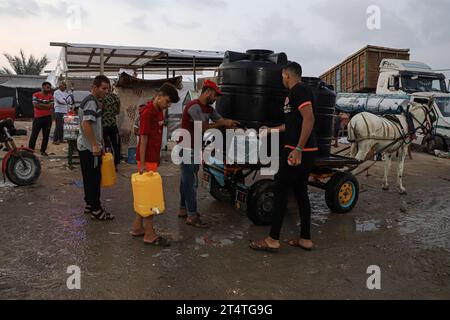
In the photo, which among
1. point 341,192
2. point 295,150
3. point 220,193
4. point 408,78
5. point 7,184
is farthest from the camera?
point 408,78

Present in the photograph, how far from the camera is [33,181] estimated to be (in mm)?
6914

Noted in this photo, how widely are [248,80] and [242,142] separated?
2.79 feet

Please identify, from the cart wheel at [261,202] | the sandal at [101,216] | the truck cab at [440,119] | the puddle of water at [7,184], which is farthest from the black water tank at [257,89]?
the truck cab at [440,119]

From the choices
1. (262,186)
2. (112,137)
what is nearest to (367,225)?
(262,186)

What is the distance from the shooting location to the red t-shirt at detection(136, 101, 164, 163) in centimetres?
426

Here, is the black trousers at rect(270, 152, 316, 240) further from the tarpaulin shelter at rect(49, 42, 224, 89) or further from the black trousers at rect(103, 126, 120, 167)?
the tarpaulin shelter at rect(49, 42, 224, 89)

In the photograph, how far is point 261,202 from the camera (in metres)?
5.05

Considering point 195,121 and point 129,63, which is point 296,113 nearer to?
point 195,121

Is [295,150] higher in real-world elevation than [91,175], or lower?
higher

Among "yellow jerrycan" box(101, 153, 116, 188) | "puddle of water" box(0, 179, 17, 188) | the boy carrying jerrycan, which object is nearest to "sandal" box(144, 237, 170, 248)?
the boy carrying jerrycan

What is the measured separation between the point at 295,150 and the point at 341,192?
2.18 meters

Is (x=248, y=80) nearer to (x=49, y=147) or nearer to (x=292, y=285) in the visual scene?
(x=292, y=285)

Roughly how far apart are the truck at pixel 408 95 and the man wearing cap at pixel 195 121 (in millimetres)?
9867
